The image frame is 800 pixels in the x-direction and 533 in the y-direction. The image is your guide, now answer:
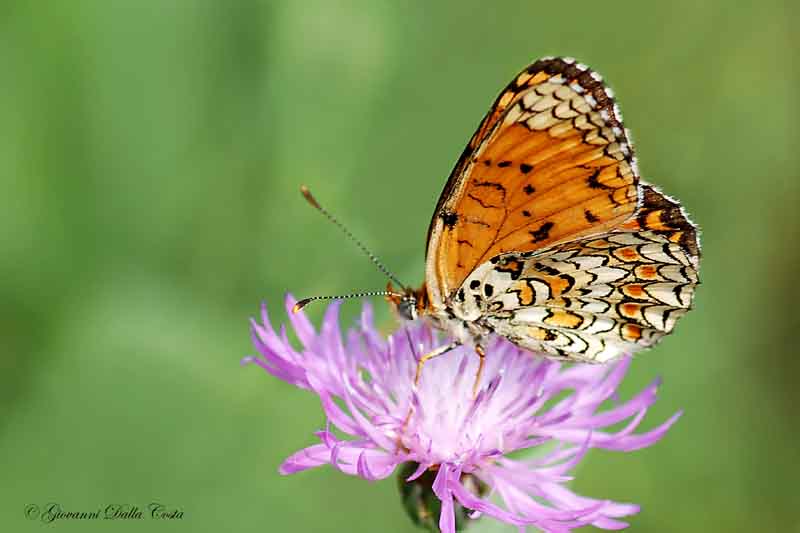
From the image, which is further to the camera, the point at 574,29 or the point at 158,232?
the point at 574,29

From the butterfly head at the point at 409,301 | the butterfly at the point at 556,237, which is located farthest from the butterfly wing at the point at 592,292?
the butterfly head at the point at 409,301

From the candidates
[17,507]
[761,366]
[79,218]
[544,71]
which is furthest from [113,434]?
[761,366]

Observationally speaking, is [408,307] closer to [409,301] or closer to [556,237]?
[409,301]

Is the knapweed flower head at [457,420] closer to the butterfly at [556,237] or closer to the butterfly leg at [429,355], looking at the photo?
the butterfly leg at [429,355]

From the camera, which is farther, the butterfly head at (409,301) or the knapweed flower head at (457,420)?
the butterfly head at (409,301)

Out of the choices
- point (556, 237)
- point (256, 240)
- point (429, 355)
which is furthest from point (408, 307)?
point (256, 240)

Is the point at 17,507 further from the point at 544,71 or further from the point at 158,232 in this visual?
the point at 544,71
